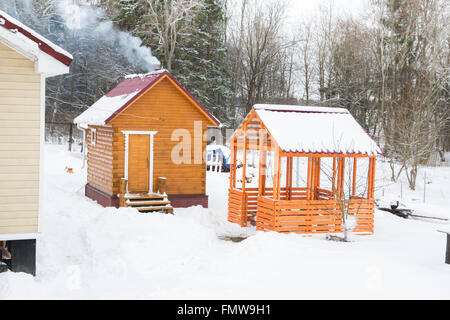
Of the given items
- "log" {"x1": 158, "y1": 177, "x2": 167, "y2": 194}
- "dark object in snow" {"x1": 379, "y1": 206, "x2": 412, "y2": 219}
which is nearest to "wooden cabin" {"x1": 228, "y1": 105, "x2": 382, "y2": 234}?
"log" {"x1": 158, "y1": 177, "x2": 167, "y2": 194}

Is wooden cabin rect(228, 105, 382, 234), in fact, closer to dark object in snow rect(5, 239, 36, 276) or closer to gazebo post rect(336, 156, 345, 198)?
gazebo post rect(336, 156, 345, 198)

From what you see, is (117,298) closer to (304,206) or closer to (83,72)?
(304,206)

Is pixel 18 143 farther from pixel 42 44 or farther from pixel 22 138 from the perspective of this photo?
pixel 42 44

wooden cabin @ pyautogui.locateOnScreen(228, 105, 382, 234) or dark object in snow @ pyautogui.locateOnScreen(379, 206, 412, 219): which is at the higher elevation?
wooden cabin @ pyautogui.locateOnScreen(228, 105, 382, 234)

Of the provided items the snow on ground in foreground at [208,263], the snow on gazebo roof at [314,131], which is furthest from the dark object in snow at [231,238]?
the snow on gazebo roof at [314,131]

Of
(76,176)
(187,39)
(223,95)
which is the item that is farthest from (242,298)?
(223,95)

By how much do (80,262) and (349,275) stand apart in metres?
5.35

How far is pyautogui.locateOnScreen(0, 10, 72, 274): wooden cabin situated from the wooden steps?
5.89 m

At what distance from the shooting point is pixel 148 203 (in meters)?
14.8

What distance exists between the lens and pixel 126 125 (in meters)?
15.3

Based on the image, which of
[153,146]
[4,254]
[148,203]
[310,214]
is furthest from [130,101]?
[4,254]

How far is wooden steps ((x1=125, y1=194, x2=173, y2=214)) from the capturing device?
14773 mm

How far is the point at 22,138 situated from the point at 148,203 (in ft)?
21.1

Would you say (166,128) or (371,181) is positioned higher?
(166,128)
